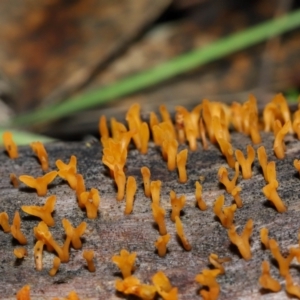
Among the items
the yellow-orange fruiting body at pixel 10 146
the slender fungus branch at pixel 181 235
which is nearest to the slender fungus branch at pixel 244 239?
the slender fungus branch at pixel 181 235

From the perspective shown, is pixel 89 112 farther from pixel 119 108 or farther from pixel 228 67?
pixel 228 67

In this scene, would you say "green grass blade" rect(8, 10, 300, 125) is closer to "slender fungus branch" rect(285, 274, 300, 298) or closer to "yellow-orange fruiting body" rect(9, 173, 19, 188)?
"yellow-orange fruiting body" rect(9, 173, 19, 188)

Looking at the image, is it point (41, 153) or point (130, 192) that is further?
point (41, 153)

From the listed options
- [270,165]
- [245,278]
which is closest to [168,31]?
[270,165]

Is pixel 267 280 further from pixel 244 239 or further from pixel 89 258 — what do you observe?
pixel 89 258

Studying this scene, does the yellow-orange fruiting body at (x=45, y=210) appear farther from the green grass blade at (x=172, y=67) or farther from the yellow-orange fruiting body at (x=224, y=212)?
the green grass blade at (x=172, y=67)

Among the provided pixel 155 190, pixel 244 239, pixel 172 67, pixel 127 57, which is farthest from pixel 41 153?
pixel 127 57

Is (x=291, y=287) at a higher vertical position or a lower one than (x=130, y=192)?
lower
